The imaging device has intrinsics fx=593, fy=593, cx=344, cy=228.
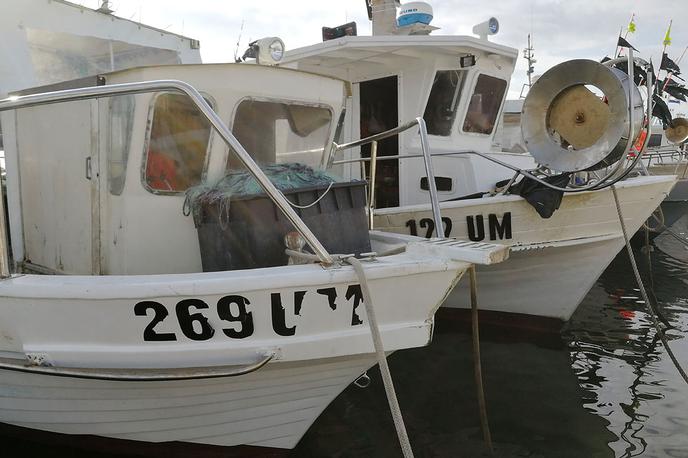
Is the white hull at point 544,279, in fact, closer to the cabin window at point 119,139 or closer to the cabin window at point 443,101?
the cabin window at point 443,101

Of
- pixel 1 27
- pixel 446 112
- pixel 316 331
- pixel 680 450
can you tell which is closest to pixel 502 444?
pixel 680 450

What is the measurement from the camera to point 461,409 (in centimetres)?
490

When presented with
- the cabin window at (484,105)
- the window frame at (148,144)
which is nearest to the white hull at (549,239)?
the cabin window at (484,105)

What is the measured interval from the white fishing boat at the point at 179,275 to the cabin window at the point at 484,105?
141 inches

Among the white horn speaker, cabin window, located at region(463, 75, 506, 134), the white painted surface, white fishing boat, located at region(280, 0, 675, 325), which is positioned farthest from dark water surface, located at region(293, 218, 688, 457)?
the white horn speaker

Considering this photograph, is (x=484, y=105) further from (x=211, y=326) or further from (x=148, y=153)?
(x=211, y=326)

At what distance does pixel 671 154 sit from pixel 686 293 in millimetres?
7065

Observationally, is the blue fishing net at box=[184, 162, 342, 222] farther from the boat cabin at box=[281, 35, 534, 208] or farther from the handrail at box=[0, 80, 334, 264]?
the boat cabin at box=[281, 35, 534, 208]

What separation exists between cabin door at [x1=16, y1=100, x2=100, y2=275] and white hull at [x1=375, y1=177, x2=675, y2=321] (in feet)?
10.5

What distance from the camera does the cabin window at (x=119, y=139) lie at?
11.6 ft

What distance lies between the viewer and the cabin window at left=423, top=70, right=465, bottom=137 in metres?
7.23

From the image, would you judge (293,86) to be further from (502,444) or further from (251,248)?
(502,444)

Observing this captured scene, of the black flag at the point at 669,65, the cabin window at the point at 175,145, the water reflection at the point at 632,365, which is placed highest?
the black flag at the point at 669,65

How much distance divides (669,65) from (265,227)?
1181 centimetres
